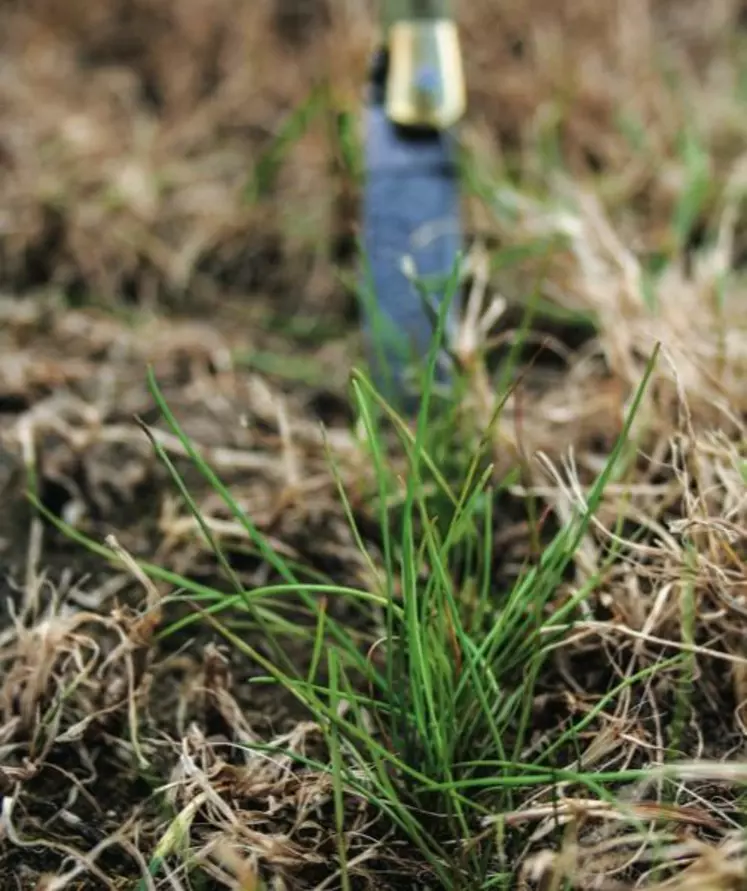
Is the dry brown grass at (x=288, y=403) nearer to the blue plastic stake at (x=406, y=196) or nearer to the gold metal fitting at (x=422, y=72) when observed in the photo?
the blue plastic stake at (x=406, y=196)

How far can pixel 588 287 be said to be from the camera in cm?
122

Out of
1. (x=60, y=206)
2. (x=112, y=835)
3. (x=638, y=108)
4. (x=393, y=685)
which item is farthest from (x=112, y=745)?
(x=638, y=108)

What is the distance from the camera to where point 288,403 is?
1293mm

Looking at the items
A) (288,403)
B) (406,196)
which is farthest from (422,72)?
(288,403)

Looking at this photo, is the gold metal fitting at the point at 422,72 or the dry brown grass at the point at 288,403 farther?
the gold metal fitting at the point at 422,72

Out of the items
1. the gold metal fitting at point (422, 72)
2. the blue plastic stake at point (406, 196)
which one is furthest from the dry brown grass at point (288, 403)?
the gold metal fitting at point (422, 72)

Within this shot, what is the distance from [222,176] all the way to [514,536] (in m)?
0.95

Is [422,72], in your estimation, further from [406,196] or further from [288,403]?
[288,403]

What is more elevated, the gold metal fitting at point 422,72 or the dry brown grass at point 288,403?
the gold metal fitting at point 422,72

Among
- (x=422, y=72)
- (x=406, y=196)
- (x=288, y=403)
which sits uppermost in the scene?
(x=422, y=72)

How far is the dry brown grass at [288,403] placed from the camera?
0.77 meters

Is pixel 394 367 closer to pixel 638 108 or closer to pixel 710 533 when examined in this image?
pixel 710 533

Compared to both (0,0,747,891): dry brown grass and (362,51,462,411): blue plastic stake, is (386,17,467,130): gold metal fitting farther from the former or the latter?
(0,0,747,891): dry brown grass

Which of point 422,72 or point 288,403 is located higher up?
point 422,72
